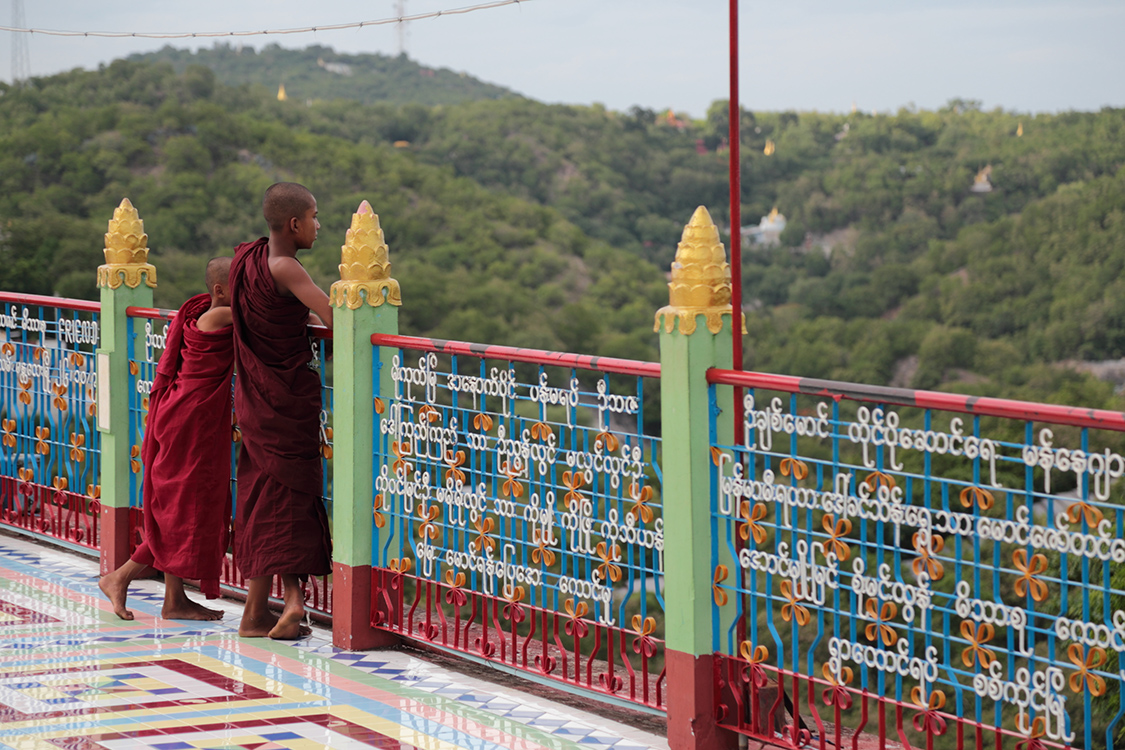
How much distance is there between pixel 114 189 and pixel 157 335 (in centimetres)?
5182

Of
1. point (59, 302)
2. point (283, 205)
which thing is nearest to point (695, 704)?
point (283, 205)

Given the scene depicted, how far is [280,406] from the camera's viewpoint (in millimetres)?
4375

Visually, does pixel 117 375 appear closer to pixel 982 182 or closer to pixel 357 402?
pixel 357 402

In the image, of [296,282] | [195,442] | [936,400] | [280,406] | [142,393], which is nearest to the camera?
[936,400]

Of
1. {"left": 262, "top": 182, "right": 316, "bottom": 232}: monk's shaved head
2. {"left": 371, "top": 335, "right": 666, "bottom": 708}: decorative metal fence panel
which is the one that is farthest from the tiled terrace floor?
{"left": 262, "top": 182, "right": 316, "bottom": 232}: monk's shaved head

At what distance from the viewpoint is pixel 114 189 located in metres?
53.6

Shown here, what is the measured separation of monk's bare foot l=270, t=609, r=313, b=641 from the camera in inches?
178

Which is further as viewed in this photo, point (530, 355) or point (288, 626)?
point (288, 626)

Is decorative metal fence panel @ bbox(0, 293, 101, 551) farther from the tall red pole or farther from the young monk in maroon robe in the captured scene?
the tall red pole

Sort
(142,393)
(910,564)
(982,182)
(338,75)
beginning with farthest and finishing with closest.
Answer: (338,75) → (982,182) → (142,393) → (910,564)

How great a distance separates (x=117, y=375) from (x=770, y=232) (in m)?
60.2

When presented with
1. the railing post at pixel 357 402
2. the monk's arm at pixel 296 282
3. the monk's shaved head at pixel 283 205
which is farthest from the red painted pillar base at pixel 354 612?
the monk's shaved head at pixel 283 205

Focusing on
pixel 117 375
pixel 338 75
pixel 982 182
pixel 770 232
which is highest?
pixel 338 75

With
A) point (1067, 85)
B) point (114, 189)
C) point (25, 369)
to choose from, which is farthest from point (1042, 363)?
point (25, 369)
